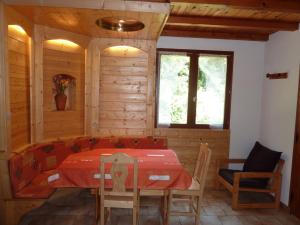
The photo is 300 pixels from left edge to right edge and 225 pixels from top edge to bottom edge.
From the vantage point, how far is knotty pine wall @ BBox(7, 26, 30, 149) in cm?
283

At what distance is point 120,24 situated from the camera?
10.8 ft

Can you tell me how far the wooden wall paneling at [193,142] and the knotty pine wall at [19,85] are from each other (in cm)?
206

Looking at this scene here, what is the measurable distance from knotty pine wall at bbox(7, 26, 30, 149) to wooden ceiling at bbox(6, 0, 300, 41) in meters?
0.34

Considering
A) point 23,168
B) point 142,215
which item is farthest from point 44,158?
point 142,215

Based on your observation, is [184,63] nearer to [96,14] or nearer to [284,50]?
[284,50]

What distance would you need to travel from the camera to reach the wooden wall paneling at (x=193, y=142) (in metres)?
4.29

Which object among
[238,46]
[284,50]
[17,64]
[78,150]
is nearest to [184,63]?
[238,46]

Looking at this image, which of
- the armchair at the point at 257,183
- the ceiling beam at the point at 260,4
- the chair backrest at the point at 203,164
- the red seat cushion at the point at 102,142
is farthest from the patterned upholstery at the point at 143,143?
the ceiling beam at the point at 260,4

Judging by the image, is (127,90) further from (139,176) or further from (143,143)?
(139,176)

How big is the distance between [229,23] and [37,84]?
2771 mm

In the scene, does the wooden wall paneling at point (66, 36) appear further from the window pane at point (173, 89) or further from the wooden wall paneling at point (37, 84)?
the window pane at point (173, 89)

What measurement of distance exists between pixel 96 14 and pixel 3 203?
235 centimetres

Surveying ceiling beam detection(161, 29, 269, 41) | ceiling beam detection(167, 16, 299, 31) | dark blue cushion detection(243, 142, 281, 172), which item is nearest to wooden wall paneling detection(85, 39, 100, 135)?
ceiling beam detection(161, 29, 269, 41)

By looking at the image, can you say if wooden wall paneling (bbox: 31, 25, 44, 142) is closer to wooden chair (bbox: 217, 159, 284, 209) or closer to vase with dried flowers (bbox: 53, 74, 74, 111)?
vase with dried flowers (bbox: 53, 74, 74, 111)
